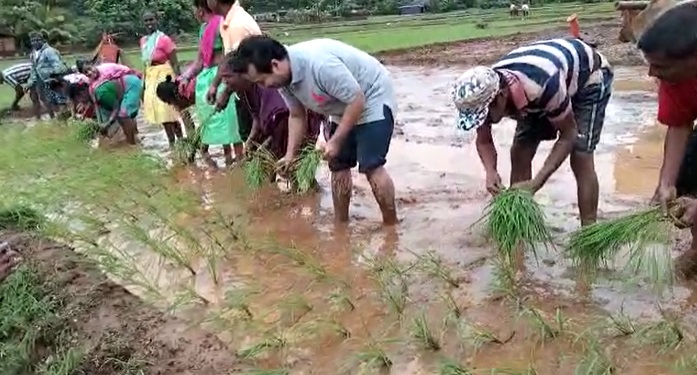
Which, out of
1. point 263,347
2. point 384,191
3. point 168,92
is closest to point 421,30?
point 168,92

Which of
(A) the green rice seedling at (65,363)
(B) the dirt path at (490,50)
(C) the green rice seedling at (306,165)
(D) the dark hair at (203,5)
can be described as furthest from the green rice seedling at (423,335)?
(B) the dirt path at (490,50)

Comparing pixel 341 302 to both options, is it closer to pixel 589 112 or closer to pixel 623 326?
pixel 623 326

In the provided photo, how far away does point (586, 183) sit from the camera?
13.2 feet

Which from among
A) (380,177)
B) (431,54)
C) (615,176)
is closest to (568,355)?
(380,177)

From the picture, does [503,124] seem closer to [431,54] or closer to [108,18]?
[431,54]

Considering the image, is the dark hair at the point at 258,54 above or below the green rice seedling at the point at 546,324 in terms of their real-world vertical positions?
above

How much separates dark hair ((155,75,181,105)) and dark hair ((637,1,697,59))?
4.71 m

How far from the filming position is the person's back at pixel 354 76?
4219 millimetres

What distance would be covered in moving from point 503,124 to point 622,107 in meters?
1.32

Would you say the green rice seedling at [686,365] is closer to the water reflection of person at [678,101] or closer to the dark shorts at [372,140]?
the water reflection of person at [678,101]

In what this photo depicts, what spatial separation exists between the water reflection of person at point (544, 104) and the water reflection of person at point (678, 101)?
0.45 meters

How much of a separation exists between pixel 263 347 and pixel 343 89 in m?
1.47

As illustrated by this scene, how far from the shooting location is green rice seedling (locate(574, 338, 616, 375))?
260 centimetres

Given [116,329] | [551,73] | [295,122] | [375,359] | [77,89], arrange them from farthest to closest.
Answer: [77,89] → [295,122] → [116,329] → [551,73] → [375,359]
